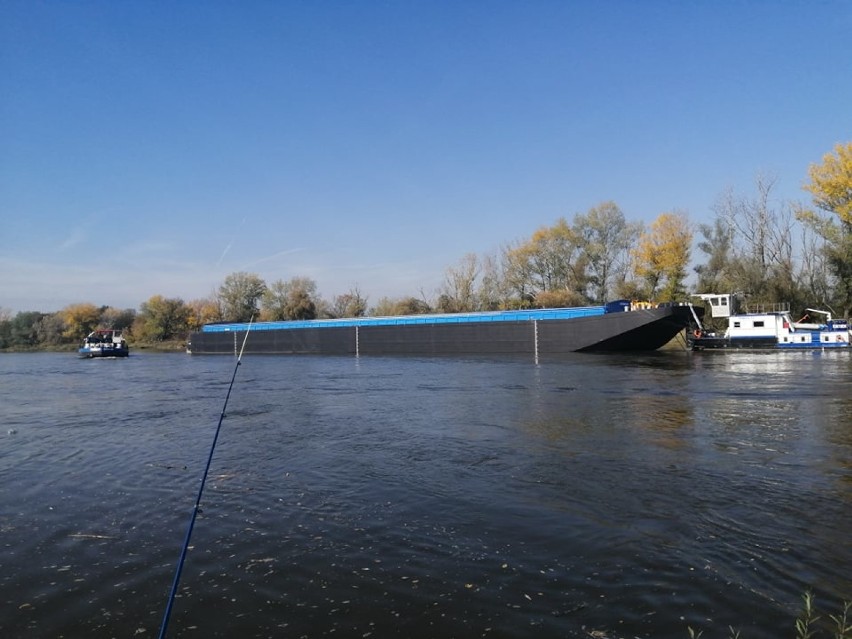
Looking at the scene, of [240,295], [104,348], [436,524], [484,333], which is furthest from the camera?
[240,295]

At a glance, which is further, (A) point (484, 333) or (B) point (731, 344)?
(A) point (484, 333)

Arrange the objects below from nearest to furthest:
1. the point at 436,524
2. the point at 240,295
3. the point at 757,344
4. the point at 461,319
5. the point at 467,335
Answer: the point at 436,524 → the point at 757,344 → the point at 467,335 → the point at 461,319 → the point at 240,295

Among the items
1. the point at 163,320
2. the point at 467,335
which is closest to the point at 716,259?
the point at 467,335

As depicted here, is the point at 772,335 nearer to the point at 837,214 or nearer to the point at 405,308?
the point at 837,214

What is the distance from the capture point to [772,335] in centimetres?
3262

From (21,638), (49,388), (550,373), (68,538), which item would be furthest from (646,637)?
(49,388)

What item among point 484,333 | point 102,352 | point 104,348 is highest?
point 484,333

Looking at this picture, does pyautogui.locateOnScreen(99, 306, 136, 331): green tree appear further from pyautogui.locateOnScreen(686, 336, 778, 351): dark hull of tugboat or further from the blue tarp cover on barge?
pyautogui.locateOnScreen(686, 336, 778, 351): dark hull of tugboat

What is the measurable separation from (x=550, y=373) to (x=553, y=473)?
15211mm

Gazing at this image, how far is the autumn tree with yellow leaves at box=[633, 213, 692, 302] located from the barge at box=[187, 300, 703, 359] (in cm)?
1016

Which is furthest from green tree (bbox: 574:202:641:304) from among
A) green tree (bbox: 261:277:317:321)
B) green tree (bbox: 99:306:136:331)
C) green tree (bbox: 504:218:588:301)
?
green tree (bbox: 99:306:136:331)

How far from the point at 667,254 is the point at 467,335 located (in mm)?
18475

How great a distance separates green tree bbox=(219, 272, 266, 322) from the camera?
70.9 metres

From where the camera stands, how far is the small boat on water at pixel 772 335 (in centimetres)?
3127
